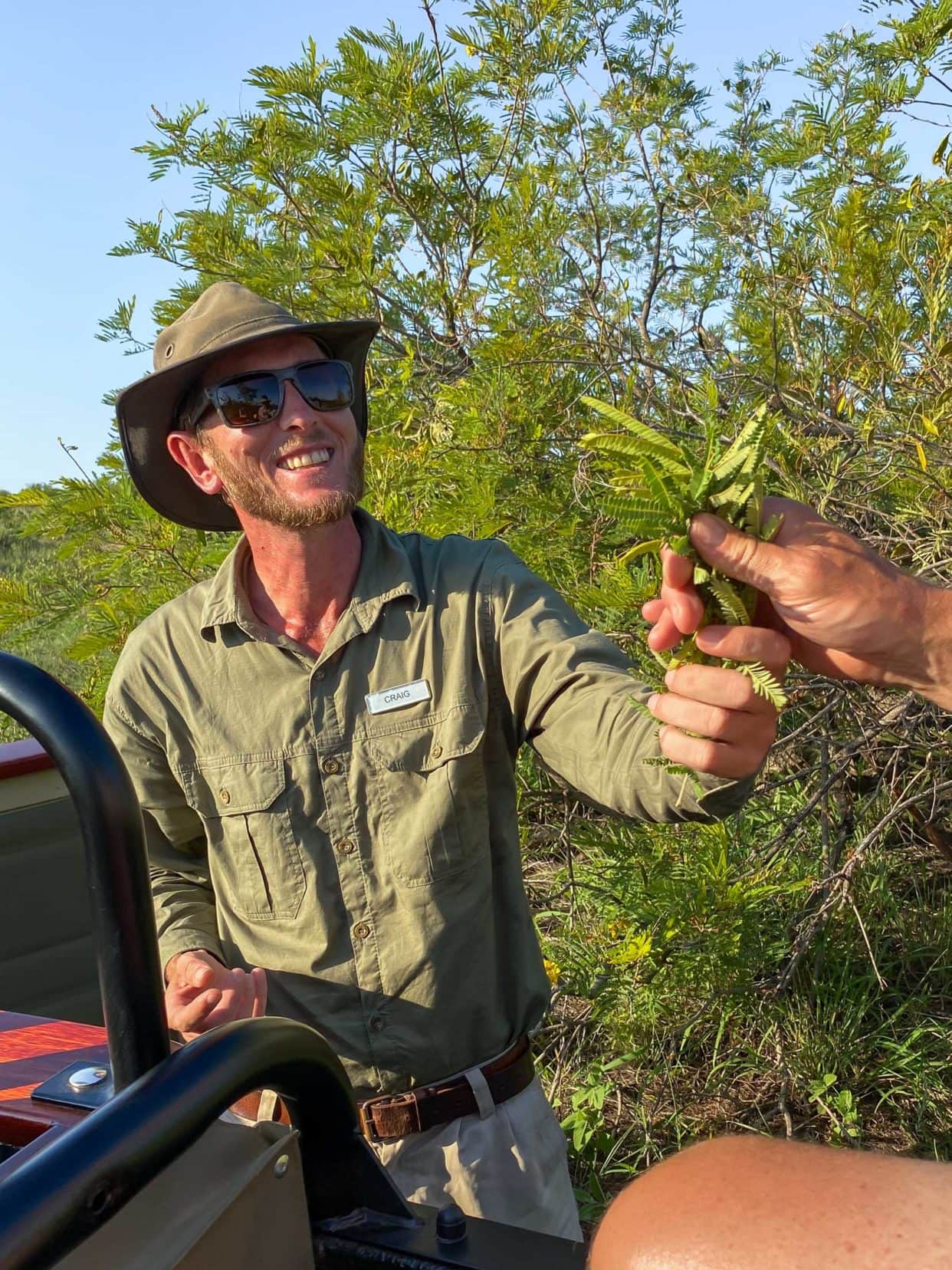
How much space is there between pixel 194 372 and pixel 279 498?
0.41 meters

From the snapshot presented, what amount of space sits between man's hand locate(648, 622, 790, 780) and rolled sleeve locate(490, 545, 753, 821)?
213mm

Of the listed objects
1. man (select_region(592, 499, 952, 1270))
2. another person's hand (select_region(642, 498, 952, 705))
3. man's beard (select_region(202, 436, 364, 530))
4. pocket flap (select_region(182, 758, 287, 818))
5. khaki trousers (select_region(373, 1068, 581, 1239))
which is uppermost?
man's beard (select_region(202, 436, 364, 530))

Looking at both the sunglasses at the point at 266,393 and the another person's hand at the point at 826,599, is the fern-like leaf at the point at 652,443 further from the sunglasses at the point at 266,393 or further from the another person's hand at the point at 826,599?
the sunglasses at the point at 266,393

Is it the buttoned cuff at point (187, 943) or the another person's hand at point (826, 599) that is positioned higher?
the another person's hand at point (826, 599)

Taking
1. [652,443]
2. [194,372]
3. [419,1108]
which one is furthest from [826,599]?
[194,372]

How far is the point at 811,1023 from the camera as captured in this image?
3.35m

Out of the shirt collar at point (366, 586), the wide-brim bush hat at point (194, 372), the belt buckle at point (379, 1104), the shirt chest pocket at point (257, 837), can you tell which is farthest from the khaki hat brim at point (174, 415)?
the belt buckle at point (379, 1104)

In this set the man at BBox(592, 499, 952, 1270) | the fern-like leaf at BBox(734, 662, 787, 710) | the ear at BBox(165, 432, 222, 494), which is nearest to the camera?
the man at BBox(592, 499, 952, 1270)

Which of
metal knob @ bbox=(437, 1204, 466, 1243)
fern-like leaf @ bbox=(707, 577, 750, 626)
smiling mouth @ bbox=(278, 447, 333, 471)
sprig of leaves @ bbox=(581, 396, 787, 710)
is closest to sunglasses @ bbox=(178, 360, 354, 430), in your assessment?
smiling mouth @ bbox=(278, 447, 333, 471)

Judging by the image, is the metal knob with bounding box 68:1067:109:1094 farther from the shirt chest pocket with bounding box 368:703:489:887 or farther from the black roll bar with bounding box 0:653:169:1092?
the shirt chest pocket with bounding box 368:703:489:887

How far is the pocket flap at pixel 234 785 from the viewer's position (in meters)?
2.40

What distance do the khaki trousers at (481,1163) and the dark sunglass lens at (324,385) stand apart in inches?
58.0

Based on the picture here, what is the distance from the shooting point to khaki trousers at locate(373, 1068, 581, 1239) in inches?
88.0

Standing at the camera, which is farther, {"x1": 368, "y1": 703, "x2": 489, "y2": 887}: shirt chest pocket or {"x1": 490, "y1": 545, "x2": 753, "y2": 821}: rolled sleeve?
{"x1": 368, "y1": 703, "x2": 489, "y2": 887}: shirt chest pocket
